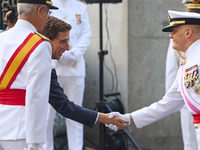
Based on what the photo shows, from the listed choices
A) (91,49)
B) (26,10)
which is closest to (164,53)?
(91,49)

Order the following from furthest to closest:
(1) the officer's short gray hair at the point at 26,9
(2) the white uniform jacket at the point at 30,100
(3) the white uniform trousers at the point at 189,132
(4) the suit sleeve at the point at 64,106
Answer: (3) the white uniform trousers at the point at 189,132 < (4) the suit sleeve at the point at 64,106 < (1) the officer's short gray hair at the point at 26,9 < (2) the white uniform jacket at the point at 30,100

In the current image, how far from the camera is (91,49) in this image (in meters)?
5.52

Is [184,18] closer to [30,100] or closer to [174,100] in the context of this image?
[174,100]

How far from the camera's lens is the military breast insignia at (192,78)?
250cm

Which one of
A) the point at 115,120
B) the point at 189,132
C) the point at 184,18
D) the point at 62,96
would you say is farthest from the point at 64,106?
the point at 189,132

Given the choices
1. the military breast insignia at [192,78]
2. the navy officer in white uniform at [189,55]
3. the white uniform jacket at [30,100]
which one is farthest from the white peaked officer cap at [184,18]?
the white uniform jacket at [30,100]

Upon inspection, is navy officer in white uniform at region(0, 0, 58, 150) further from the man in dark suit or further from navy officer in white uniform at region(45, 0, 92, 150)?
navy officer in white uniform at region(45, 0, 92, 150)

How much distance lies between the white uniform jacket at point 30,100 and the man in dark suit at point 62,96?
535 mm

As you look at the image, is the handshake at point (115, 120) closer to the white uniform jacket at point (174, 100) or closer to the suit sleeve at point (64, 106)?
the white uniform jacket at point (174, 100)

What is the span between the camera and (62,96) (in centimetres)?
285

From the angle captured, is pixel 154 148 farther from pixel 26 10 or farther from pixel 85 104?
pixel 26 10

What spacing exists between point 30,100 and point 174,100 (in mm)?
1347

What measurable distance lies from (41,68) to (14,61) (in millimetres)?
195

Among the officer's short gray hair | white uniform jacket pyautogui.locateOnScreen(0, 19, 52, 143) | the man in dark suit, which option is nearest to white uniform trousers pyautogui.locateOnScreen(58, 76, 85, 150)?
the man in dark suit
